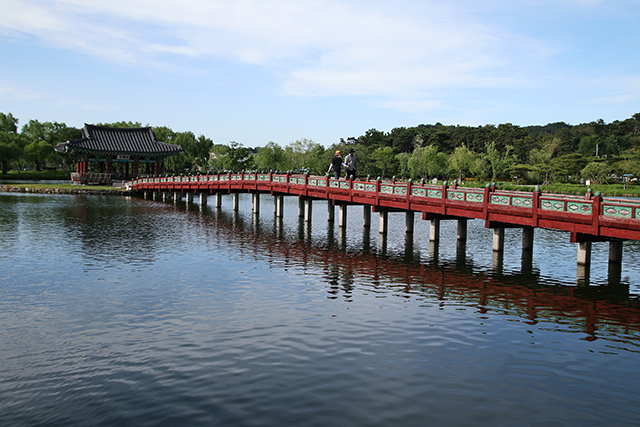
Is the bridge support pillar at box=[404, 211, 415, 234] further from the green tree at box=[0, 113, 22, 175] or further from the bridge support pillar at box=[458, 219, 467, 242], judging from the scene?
the green tree at box=[0, 113, 22, 175]

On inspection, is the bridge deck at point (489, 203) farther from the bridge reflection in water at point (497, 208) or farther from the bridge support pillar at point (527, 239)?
Result: the bridge support pillar at point (527, 239)

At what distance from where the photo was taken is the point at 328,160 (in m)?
94.2

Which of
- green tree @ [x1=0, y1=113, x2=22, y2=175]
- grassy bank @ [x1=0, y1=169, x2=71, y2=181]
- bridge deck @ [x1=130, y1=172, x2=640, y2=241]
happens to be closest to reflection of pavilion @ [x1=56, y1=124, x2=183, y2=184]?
grassy bank @ [x1=0, y1=169, x2=71, y2=181]

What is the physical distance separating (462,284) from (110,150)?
6942 centimetres

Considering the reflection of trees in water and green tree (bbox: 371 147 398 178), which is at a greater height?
green tree (bbox: 371 147 398 178)

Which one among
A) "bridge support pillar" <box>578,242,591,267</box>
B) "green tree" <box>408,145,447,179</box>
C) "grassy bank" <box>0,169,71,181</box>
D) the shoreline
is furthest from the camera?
"green tree" <box>408,145,447,179</box>

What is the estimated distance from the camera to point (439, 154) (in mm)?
93312

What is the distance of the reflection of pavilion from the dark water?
56.0 metres

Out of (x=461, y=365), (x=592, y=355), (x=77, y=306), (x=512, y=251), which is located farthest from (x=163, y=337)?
(x=512, y=251)

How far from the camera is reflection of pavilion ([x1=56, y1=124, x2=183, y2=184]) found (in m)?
75.1

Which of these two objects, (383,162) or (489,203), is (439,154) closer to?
(383,162)

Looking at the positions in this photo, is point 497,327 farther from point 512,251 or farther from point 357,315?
point 512,251

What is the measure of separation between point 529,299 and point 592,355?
516cm

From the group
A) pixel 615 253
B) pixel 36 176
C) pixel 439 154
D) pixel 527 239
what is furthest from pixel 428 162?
pixel 36 176
